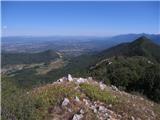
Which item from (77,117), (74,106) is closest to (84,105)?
(74,106)

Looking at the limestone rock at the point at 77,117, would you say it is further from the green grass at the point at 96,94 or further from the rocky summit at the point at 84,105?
the green grass at the point at 96,94

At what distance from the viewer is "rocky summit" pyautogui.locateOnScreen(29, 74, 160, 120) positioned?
14008 mm

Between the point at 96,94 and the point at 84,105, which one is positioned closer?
the point at 84,105

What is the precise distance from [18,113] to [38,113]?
1.69m

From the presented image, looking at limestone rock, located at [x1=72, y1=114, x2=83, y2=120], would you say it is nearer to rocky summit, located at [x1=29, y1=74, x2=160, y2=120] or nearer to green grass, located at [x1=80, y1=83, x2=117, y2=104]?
rocky summit, located at [x1=29, y1=74, x2=160, y2=120]

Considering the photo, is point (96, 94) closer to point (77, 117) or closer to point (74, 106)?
point (74, 106)

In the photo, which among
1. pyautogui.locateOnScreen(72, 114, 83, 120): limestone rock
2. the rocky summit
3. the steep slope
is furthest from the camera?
the rocky summit

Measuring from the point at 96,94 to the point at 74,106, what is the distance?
1.68 metres

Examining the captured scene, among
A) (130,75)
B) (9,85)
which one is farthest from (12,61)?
(9,85)

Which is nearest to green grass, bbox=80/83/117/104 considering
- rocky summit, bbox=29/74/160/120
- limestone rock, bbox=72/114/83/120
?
rocky summit, bbox=29/74/160/120

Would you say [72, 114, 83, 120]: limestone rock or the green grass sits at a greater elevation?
the green grass

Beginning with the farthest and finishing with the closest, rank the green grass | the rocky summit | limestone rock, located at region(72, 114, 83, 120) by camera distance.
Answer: the green grass < the rocky summit < limestone rock, located at region(72, 114, 83, 120)

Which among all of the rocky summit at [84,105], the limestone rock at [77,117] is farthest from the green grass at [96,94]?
the limestone rock at [77,117]

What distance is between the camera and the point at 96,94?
51.9 feet
